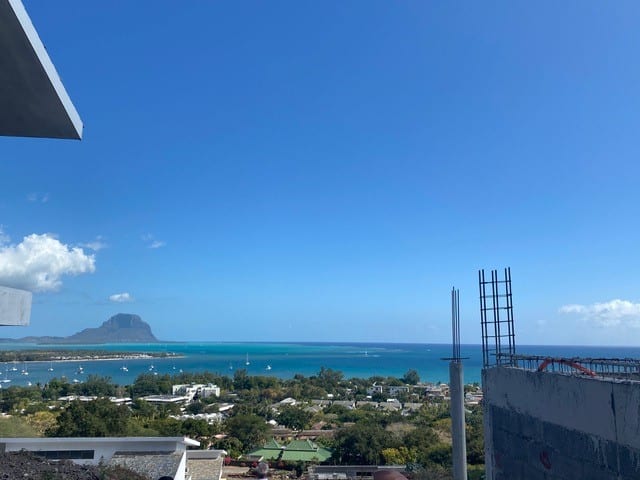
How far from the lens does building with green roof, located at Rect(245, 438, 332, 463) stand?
2263 centimetres

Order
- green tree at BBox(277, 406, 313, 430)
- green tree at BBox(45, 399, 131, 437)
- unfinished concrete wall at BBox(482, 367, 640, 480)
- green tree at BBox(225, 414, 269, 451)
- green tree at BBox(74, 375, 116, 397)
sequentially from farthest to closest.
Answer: green tree at BBox(74, 375, 116, 397)
green tree at BBox(277, 406, 313, 430)
green tree at BBox(225, 414, 269, 451)
green tree at BBox(45, 399, 131, 437)
unfinished concrete wall at BBox(482, 367, 640, 480)

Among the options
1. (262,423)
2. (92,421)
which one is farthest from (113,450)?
(262,423)

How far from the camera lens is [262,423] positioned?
29.3 m

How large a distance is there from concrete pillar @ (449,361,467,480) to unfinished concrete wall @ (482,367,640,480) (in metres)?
2.06

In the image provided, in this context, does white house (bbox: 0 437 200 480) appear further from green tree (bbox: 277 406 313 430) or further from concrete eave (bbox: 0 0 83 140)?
green tree (bbox: 277 406 313 430)

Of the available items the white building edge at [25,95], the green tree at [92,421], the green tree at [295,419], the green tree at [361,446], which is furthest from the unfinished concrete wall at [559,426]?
the green tree at [295,419]

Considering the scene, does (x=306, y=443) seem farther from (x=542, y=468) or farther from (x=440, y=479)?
(x=542, y=468)

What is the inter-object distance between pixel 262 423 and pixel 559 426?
24799mm

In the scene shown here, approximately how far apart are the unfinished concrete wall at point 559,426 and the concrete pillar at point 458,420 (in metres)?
2.06

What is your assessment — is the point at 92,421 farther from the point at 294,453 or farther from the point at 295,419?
the point at 295,419

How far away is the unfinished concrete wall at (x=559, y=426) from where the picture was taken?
5477mm

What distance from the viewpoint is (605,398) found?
5.75 m

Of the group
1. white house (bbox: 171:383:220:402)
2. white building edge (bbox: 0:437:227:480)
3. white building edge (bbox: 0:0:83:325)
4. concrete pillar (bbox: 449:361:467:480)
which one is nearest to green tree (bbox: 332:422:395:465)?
white building edge (bbox: 0:437:227:480)

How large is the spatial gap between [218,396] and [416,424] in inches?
1074
